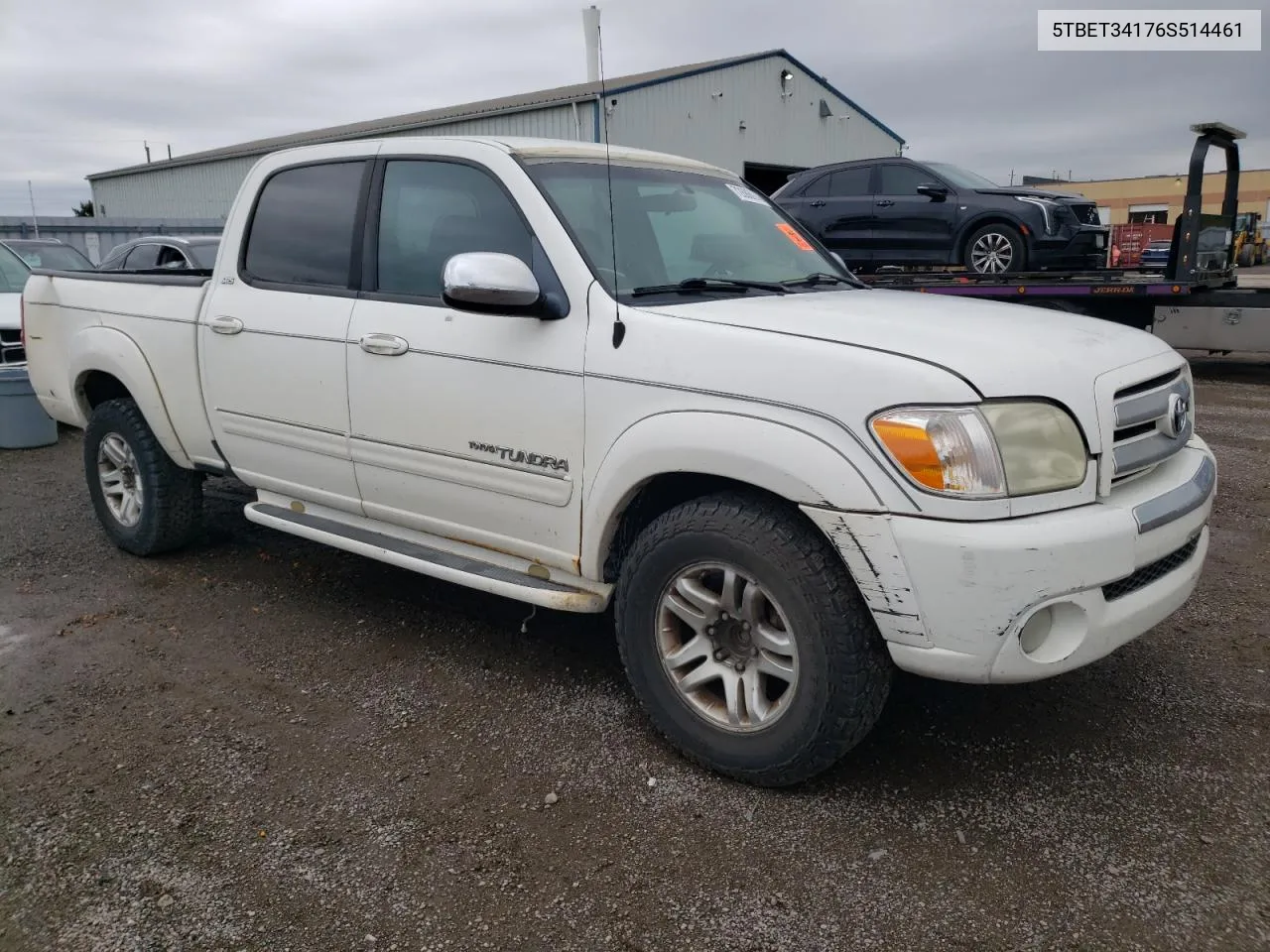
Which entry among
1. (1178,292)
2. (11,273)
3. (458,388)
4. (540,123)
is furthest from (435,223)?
(540,123)

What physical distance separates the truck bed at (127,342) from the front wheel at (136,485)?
0.19 m

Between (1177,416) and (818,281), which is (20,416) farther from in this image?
(1177,416)

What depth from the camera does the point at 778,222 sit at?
422cm

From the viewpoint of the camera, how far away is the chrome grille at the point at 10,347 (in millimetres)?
8789

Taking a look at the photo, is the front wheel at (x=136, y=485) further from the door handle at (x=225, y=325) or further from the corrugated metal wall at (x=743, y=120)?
the corrugated metal wall at (x=743, y=120)

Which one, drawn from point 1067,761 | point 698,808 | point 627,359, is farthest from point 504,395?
point 1067,761

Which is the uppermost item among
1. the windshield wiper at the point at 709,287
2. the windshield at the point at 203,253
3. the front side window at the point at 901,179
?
the front side window at the point at 901,179

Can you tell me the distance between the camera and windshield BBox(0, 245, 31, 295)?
9.65m

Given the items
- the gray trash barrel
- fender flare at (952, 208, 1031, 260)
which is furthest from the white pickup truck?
fender flare at (952, 208, 1031, 260)

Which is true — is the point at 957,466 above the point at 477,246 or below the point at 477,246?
below

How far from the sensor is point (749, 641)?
2.92 metres

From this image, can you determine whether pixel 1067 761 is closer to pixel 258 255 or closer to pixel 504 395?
pixel 504 395

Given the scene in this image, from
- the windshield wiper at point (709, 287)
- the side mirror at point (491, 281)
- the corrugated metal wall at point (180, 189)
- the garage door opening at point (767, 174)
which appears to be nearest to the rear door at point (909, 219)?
the windshield wiper at point (709, 287)

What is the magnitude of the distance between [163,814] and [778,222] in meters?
3.10
